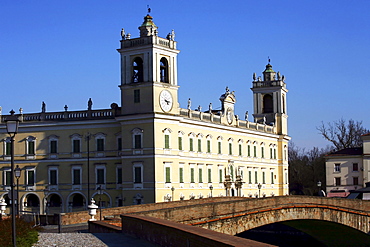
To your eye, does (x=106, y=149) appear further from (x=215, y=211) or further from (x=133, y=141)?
(x=215, y=211)

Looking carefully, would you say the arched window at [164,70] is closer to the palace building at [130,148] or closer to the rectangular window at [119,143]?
the palace building at [130,148]

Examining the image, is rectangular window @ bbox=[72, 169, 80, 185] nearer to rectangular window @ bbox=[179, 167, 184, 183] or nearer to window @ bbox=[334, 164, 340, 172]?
rectangular window @ bbox=[179, 167, 184, 183]

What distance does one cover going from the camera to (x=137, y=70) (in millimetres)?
59312

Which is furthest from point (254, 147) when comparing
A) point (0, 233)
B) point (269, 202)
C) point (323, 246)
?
point (0, 233)

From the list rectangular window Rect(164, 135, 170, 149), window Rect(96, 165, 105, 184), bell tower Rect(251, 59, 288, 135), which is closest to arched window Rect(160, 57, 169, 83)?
rectangular window Rect(164, 135, 170, 149)

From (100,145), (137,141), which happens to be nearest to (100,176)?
(100,145)

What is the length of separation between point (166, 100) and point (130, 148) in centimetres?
498

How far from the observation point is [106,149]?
60.4 metres

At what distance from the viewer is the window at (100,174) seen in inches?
2376

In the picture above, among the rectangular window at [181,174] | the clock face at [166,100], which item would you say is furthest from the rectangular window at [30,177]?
the clock face at [166,100]

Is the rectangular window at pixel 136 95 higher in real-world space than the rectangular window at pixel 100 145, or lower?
higher

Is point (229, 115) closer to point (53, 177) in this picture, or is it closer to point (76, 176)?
point (76, 176)

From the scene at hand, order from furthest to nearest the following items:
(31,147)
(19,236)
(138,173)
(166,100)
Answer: (31,147) → (166,100) → (138,173) → (19,236)

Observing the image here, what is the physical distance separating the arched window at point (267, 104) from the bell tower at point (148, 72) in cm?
2834
